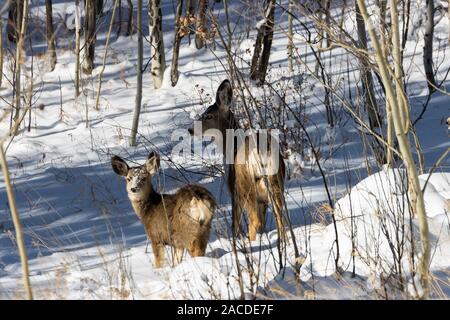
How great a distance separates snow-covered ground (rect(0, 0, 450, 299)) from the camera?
643cm

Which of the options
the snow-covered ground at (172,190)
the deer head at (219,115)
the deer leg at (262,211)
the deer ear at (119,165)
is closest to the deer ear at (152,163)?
the deer ear at (119,165)

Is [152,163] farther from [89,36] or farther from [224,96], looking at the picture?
[89,36]

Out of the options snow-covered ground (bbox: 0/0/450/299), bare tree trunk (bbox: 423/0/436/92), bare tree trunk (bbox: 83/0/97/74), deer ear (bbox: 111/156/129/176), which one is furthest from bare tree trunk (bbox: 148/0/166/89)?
deer ear (bbox: 111/156/129/176)

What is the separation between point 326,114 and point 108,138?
363 centimetres

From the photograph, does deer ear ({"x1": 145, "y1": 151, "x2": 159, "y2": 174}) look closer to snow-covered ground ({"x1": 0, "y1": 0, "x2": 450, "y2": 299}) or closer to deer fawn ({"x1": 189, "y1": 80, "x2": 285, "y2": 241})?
snow-covered ground ({"x1": 0, "y1": 0, "x2": 450, "y2": 299})

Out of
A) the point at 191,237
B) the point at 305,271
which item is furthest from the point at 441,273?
the point at 191,237

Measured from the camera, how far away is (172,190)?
11.6m

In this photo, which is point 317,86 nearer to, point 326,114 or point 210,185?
point 326,114

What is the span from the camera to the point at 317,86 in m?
16.7

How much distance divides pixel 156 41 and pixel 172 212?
9.25 m

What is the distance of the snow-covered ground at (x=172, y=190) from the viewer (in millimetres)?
6430

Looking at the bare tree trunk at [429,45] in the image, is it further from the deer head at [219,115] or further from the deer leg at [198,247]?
the deer leg at [198,247]

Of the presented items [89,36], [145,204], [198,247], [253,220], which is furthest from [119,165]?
[89,36]

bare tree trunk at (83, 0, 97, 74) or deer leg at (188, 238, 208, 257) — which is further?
bare tree trunk at (83, 0, 97, 74)
